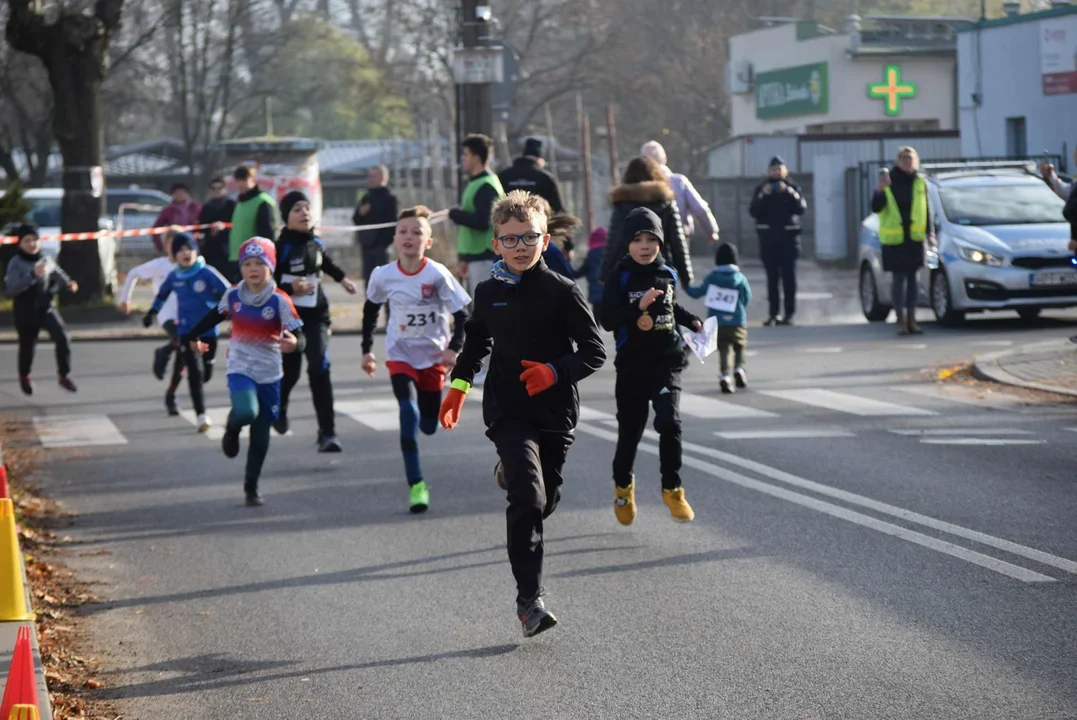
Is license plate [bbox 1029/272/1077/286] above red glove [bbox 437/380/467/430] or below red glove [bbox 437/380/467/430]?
below

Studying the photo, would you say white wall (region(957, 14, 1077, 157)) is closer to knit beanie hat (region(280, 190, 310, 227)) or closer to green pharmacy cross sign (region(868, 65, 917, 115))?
green pharmacy cross sign (region(868, 65, 917, 115))

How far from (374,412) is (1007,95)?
23953mm

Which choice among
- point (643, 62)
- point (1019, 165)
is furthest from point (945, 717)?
point (643, 62)

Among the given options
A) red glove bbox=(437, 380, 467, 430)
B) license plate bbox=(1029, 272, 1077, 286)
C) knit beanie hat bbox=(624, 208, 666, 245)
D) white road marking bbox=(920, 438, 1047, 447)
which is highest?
knit beanie hat bbox=(624, 208, 666, 245)

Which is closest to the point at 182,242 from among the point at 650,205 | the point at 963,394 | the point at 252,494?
the point at 252,494

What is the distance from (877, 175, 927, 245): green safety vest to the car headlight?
2.16 feet

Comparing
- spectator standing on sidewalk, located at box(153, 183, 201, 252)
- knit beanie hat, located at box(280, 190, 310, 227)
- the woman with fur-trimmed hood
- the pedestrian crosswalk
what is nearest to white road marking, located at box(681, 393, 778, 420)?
the pedestrian crosswalk

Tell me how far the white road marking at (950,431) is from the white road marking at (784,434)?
37 cm

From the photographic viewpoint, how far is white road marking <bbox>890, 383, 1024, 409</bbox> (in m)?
13.5

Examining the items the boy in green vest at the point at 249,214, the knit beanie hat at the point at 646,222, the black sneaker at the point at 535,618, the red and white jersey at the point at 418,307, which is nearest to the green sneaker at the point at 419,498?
the red and white jersey at the point at 418,307

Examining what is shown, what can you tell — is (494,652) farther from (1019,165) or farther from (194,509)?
(1019,165)

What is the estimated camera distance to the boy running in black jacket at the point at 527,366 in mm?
6578

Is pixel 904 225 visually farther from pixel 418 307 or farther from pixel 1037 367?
pixel 418 307

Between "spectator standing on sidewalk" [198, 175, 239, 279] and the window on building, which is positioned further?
the window on building
